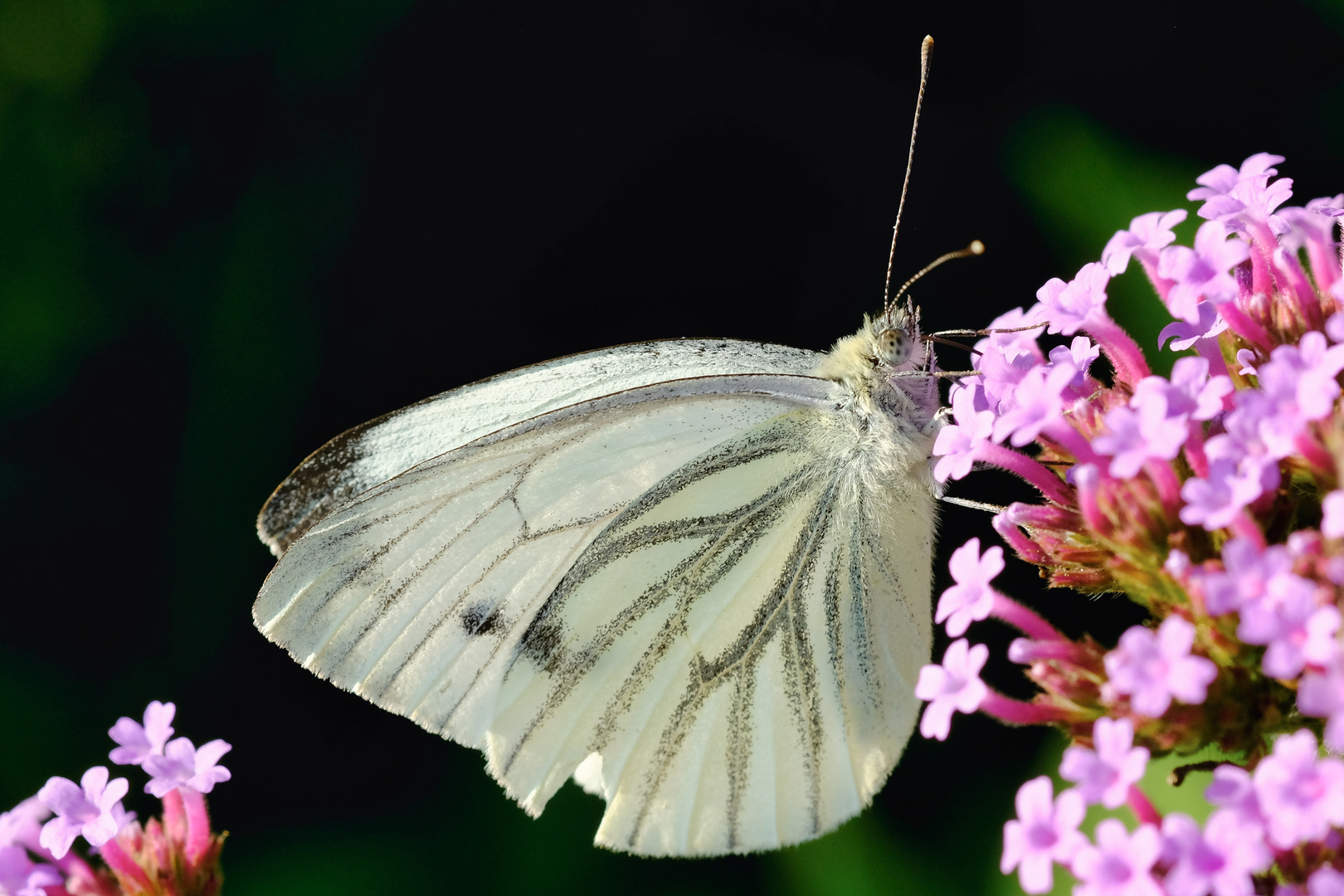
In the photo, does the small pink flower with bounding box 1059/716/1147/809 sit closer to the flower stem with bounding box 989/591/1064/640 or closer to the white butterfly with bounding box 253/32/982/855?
the flower stem with bounding box 989/591/1064/640

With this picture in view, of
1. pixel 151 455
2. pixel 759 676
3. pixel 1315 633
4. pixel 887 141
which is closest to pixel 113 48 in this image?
pixel 151 455

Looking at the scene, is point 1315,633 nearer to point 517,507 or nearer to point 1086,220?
point 517,507

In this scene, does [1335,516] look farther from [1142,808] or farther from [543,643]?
[543,643]

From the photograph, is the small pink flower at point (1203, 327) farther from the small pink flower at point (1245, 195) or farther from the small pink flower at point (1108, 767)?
the small pink flower at point (1108, 767)

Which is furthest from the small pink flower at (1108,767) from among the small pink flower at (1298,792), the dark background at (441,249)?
the dark background at (441,249)

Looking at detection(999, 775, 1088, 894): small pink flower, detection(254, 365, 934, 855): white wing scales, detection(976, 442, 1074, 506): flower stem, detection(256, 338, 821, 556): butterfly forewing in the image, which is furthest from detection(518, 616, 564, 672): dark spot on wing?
detection(999, 775, 1088, 894): small pink flower
